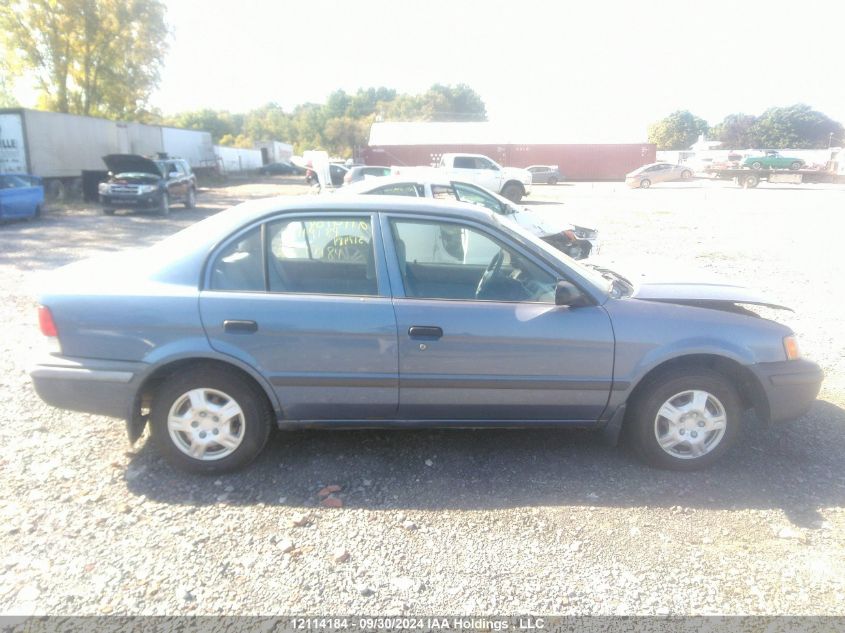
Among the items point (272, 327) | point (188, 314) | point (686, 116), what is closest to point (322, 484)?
point (272, 327)

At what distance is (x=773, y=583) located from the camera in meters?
2.81

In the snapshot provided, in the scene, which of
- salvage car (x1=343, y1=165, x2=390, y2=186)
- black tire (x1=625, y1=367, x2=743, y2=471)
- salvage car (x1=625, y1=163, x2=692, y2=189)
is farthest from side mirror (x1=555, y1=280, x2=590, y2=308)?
salvage car (x1=625, y1=163, x2=692, y2=189)

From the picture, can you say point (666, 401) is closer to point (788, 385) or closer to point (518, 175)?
point (788, 385)

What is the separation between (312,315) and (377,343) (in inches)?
15.4

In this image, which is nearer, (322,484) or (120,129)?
(322,484)

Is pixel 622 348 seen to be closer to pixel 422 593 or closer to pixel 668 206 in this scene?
pixel 422 593

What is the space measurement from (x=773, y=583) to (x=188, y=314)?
3.16 m

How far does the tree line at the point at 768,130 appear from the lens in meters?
74.8

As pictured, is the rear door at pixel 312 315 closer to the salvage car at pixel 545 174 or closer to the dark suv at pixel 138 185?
the dark suv at pixel 138 185

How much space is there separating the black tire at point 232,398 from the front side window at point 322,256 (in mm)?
580

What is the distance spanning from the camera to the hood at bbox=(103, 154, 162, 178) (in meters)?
19.3

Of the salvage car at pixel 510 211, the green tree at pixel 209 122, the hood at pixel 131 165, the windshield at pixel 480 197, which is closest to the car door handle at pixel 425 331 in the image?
the salvage car at pixel 510 211

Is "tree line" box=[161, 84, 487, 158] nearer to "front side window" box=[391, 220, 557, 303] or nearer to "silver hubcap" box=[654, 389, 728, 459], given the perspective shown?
"front side window" box=[391, 220, 557, 303]

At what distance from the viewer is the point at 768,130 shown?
7669 cm
